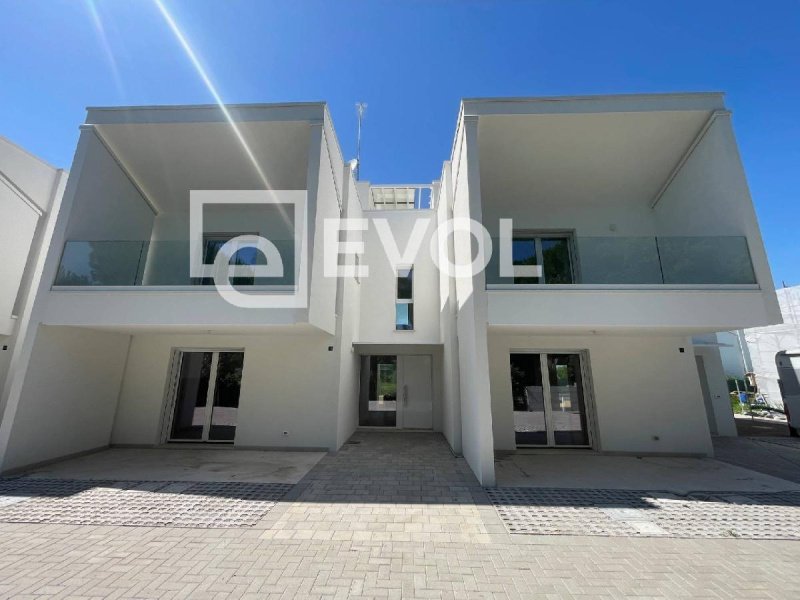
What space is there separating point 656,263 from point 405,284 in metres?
6.64

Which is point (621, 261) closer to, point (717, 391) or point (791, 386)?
point (717, 391)

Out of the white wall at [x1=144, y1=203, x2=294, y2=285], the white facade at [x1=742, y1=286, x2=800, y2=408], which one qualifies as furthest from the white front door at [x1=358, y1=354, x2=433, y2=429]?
the white facade at [x1=742, y1=286, x2=800, y2=408]

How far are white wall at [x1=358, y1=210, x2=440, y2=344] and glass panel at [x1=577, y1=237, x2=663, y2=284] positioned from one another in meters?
5.17

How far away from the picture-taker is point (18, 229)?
7.18 m

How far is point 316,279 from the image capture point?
6250mm

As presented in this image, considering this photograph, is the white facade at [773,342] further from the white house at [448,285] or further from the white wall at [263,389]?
the white wall at [263,389]

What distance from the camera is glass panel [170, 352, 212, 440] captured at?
791cm

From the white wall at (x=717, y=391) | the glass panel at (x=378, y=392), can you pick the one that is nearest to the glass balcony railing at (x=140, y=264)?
the glass panel at (x=378, y=392)

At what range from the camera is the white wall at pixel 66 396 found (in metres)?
5.61

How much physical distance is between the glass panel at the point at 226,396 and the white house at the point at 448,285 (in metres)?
0.05

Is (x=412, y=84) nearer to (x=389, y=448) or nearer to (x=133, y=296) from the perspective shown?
(x=133, y=296)

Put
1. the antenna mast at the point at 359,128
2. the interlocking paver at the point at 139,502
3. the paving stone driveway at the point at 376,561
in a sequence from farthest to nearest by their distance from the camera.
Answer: the antenna mast at the point at 359,128, the interlocking paver at the point at 139,502, the paving stone driveway at the point at 376,561

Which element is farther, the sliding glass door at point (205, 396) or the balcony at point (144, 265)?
the sliding glass door at point (205, 396)

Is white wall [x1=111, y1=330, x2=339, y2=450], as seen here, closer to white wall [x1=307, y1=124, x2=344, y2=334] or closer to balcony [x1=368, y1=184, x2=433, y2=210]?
white wall [x1=307, y1=124, x2=344, y2=334]
